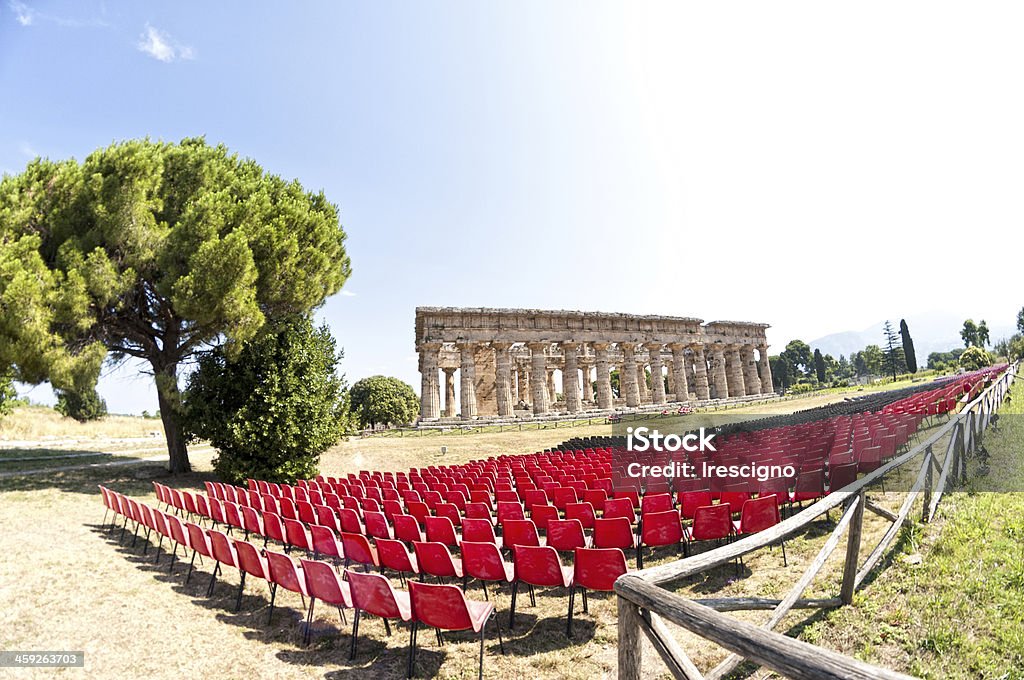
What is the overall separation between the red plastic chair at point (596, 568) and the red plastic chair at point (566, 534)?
1.19 m

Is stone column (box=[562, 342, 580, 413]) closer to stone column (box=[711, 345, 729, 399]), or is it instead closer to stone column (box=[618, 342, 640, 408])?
stone column (box=[618, 342, 640, 408])

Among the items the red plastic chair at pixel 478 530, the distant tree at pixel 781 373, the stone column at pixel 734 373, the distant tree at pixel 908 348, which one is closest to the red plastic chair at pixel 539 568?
the red plastic chair at pixel 478 530

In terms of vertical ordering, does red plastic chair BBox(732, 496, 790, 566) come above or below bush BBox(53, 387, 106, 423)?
below

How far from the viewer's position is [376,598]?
4613mm

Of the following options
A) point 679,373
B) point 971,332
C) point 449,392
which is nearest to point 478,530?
point 449,392

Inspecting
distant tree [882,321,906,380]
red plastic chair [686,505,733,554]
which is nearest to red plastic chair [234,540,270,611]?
red plastic chair [686,505,733,554]

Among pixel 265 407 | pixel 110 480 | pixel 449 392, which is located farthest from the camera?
pixel 449 392

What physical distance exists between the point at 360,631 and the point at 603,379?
4604cm

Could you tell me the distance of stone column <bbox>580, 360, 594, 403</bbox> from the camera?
69.0m

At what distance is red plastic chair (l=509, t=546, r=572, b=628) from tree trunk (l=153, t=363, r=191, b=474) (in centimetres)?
1546

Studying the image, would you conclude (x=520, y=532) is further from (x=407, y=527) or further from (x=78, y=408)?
(x=78, y=408)

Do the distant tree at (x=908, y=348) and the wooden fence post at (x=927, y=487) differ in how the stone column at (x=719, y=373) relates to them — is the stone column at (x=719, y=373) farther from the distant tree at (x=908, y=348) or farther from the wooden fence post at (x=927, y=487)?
the wooden fence post at (x=927, y=487)

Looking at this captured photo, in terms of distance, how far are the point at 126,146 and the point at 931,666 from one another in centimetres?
2207

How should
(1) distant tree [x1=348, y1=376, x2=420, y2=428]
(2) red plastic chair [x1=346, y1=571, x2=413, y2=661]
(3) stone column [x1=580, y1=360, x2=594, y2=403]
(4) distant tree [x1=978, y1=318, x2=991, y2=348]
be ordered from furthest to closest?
1. (4) distant tree [x1=978, y1=318, x2=991, y2=348]
2. (3) stone column [x1=580, y1=360, x2=594, y2=403]
3. (1) distant tree [x1=348, y1=376, x2=420, y2=428]
4. (2) red plastic chair [x1=346, y1=571, x2=413, y2=661]
